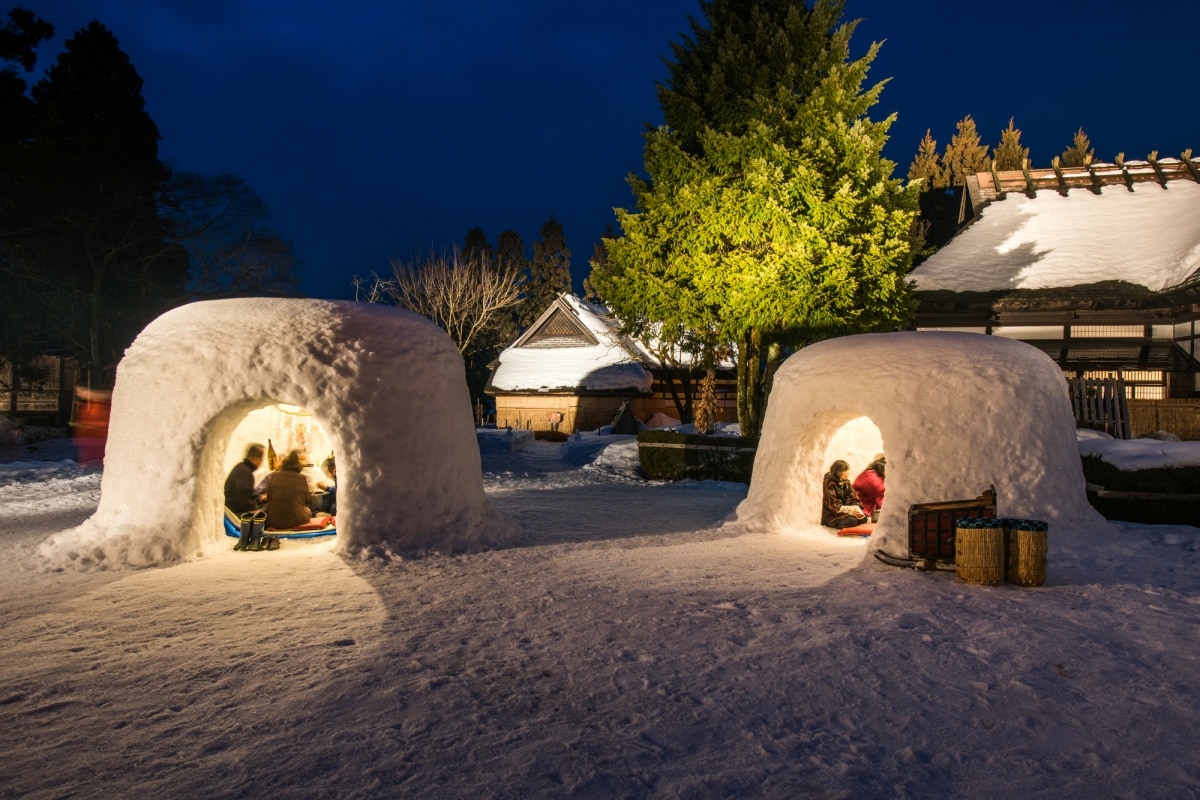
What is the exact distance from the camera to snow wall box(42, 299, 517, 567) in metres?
8.04

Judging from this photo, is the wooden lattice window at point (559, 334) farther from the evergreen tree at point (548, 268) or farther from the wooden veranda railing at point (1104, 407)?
the wooden veranda railing at point (1104, 407)

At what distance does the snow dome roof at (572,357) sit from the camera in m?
28.0

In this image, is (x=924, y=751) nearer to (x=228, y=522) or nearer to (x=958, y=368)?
(x=958, y=368)

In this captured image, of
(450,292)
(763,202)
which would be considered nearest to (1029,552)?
(763,202)

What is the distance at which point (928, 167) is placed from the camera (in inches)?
1603

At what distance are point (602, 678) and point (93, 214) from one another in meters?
21.4

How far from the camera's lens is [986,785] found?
3.34 metres

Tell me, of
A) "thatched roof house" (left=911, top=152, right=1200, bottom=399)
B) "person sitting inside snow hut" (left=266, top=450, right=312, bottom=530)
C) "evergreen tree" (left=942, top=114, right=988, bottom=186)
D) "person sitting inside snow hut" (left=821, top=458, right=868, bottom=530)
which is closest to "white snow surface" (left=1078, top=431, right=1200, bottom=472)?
"person sitting inside snow hut" (left=821, top=458, right=868, bottom=530)

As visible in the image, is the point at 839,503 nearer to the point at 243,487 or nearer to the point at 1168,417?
the point at 243,487

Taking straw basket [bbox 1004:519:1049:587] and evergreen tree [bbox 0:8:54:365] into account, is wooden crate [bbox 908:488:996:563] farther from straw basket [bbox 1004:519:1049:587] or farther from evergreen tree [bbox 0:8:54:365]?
evergreen tree [bbox 0:8:54:365]

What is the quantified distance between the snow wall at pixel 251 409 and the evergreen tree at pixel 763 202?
8.98 metres

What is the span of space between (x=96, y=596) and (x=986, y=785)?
701 cm

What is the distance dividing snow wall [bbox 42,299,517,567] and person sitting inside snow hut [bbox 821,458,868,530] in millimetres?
4665

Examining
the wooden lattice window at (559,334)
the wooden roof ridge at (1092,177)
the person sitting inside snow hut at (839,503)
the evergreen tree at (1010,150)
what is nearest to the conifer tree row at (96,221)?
the wooden lattice window at (559,334)
